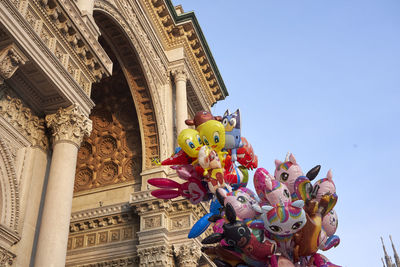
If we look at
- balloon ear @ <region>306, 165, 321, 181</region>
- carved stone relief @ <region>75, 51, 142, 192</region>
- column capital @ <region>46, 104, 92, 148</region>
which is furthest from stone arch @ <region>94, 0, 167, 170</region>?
balloon ear @ <region>306, 165, 321, 181</region>

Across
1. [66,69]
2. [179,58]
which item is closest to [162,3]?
[179,58]

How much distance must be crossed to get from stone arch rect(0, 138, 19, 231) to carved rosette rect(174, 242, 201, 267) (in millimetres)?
7037

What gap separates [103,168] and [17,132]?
30.3 ft

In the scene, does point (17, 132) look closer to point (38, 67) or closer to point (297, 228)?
point (38, 67)

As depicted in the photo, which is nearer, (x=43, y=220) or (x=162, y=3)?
Answer: (x=43, y=220)

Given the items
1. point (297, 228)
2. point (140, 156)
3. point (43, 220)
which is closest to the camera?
point (297, 228)

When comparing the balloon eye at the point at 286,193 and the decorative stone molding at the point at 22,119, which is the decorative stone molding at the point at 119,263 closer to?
the decorative stone molding at the point at 22,119

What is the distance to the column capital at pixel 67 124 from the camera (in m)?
8.51

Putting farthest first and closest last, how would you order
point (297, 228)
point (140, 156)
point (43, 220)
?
1. point (140, 156)
2. point (43, 220)
3. point (297, 228)

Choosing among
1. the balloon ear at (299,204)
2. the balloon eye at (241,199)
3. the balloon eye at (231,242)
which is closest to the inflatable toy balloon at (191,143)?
the balloon eye at (241,199)

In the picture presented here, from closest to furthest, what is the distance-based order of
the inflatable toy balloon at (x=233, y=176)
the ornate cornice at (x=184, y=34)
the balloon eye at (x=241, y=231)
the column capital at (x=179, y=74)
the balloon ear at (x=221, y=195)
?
the balloon eye at (x=241, y=231), the balloon ear at (x=221, y=195), the inflatable toy balloon at (x=233, y=176), the column capital at (x=179, y=74), the ornate cornice at (x=184, y=34)

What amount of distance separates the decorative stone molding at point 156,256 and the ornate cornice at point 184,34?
9.35m

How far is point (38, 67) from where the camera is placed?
25.4 ft

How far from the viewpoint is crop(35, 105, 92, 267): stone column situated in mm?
7219
